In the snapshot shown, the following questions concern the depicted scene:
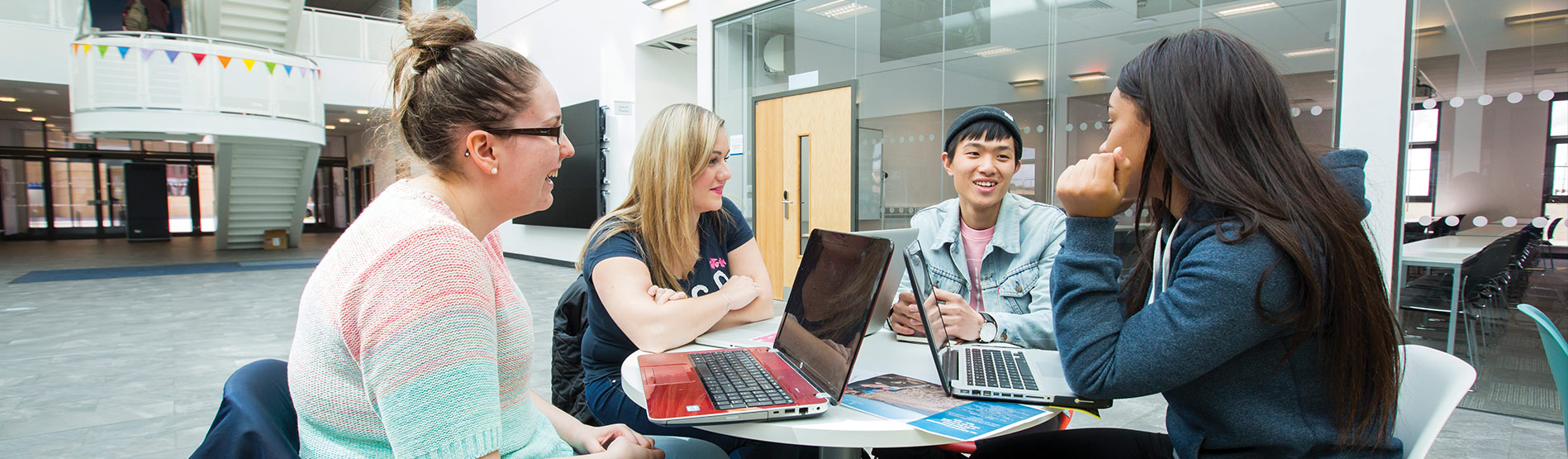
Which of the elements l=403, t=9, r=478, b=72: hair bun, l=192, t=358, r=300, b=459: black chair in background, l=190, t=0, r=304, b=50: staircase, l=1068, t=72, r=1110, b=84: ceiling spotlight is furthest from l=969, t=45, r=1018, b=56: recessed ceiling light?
l=190, t=0, r=304, b=50: staircase

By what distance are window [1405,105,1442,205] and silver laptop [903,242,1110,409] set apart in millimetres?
2980

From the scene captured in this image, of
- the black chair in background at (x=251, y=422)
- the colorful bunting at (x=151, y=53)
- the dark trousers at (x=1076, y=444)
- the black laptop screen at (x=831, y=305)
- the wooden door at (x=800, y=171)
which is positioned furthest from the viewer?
the colorful bunting at (x=151, y=53)

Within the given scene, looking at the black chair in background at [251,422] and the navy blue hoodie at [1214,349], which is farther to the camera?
the navy blue hoodie at [1214,349]

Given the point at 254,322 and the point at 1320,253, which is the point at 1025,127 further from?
the point at 254,322

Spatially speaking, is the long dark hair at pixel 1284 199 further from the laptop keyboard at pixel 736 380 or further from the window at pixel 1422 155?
the window at pixel 1422 155

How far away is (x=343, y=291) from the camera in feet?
2.79

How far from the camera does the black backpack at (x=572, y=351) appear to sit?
6.98 ft

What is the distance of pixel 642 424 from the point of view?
165cm

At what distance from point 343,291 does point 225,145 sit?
13.2m

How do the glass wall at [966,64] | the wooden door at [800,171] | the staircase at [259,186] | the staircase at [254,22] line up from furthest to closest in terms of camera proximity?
1. the staircase at [259,186]
2. the staircase at [254,22]
3. the wooden door at [800,171]
4. the glass wall at [966,64]

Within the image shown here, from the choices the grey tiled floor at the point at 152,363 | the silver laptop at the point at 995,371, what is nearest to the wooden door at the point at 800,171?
the grey tiled floor at the point at 152,363

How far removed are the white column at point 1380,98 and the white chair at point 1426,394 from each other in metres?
2.62

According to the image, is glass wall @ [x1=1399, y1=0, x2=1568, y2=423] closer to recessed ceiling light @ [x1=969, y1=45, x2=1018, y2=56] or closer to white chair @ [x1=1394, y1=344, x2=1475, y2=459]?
recessed ceiling light @ [x1=969, y1=45, x2=1018, y2=56]

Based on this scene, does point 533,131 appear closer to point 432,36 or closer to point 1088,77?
point 432,36
